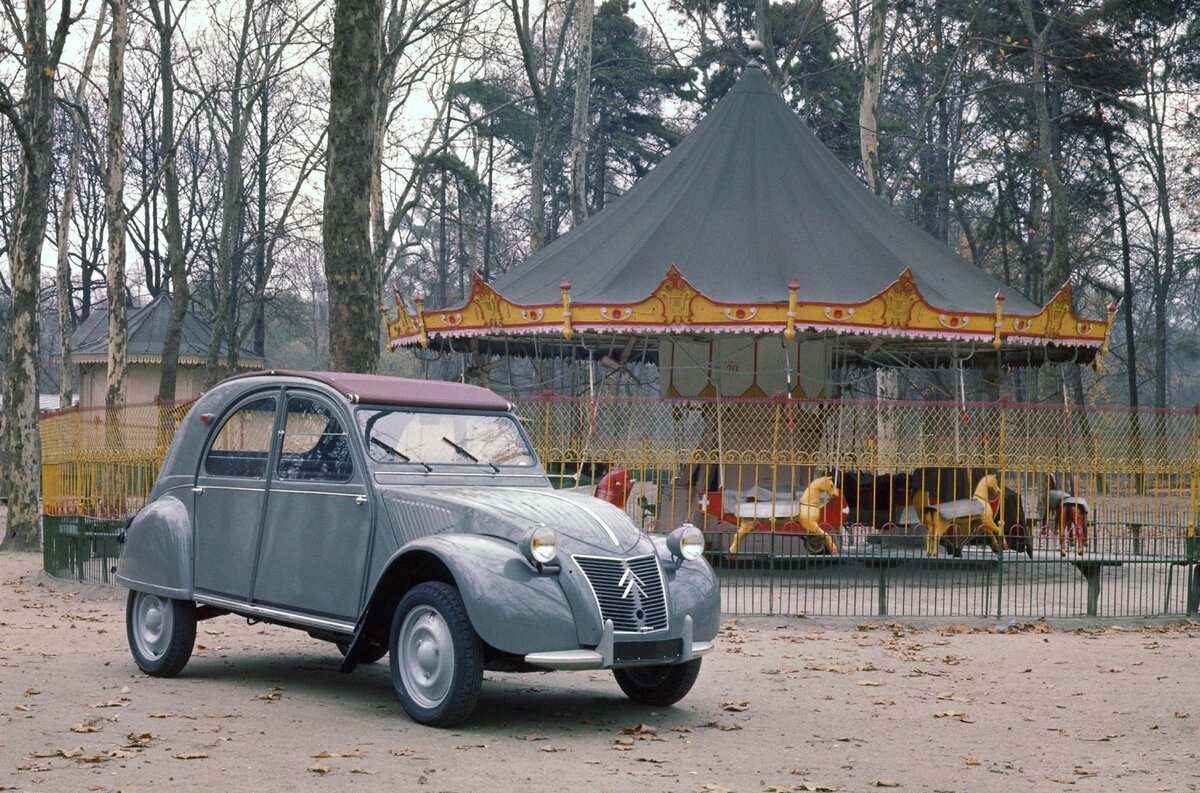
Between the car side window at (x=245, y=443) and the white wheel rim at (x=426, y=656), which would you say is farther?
the car side window at (x=245, y=443)

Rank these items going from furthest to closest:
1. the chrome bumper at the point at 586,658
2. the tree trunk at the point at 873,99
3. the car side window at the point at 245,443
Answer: the tree trunk at the point at 873,99 → the car side window at the point at 245,443 → the chrome bumper at the point at 586,658

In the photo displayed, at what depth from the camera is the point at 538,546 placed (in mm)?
8609

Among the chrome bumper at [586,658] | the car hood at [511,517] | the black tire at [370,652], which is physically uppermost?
the car hood at [511,517]

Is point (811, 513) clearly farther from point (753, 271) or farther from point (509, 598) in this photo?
point (509, 598)

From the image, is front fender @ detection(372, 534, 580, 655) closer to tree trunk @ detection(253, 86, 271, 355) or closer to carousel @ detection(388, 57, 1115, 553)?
carousel @ detection(388, 57, 1115, 553)

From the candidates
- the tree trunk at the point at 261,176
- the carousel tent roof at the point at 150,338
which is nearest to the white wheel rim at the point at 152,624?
the tree trunk at the point at 261,176

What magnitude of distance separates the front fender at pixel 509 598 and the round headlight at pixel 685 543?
96cm

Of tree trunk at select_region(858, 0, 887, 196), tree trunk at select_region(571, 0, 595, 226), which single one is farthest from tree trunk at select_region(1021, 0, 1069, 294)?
tree trunk at select_region(571, 0, 595, 226)

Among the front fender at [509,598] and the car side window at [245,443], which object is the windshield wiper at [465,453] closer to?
the car side window at [245,443]

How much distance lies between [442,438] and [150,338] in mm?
41282

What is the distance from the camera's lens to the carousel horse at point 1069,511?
56.0 ft

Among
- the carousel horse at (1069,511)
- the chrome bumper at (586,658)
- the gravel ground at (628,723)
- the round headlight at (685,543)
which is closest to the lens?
the gravel ground at (628,723)

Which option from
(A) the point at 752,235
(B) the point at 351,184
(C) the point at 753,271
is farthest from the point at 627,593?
(A) the point at 752,235

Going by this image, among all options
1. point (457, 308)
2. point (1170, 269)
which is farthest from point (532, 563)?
point (1170, 269)
